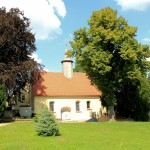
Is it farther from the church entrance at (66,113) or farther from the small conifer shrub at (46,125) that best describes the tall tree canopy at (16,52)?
the small conifer shrub at (46,125)

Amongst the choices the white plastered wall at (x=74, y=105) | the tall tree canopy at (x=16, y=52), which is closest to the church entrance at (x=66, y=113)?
the white plastered wall at (x=74, y=105)

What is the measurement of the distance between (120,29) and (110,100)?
334 inches

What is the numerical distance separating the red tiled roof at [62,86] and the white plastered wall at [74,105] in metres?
0.75

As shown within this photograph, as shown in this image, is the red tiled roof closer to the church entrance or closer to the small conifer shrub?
the church entrance

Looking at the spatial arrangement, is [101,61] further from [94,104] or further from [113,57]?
[94,104]

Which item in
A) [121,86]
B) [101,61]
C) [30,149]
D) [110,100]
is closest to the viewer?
[30,149]

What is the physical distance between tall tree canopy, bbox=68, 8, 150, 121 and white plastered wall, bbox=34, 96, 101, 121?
10.5 meters

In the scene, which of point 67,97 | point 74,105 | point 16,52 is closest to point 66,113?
point 74,105

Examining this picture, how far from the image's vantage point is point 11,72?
127ft

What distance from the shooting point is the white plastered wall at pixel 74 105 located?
5003 centimetres

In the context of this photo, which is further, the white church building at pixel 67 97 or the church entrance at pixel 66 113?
the church entrance at pixel 66 113

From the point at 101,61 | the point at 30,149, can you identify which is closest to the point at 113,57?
the point at 101,61

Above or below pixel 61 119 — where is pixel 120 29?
above

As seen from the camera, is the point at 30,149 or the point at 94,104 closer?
the point at 30,149
